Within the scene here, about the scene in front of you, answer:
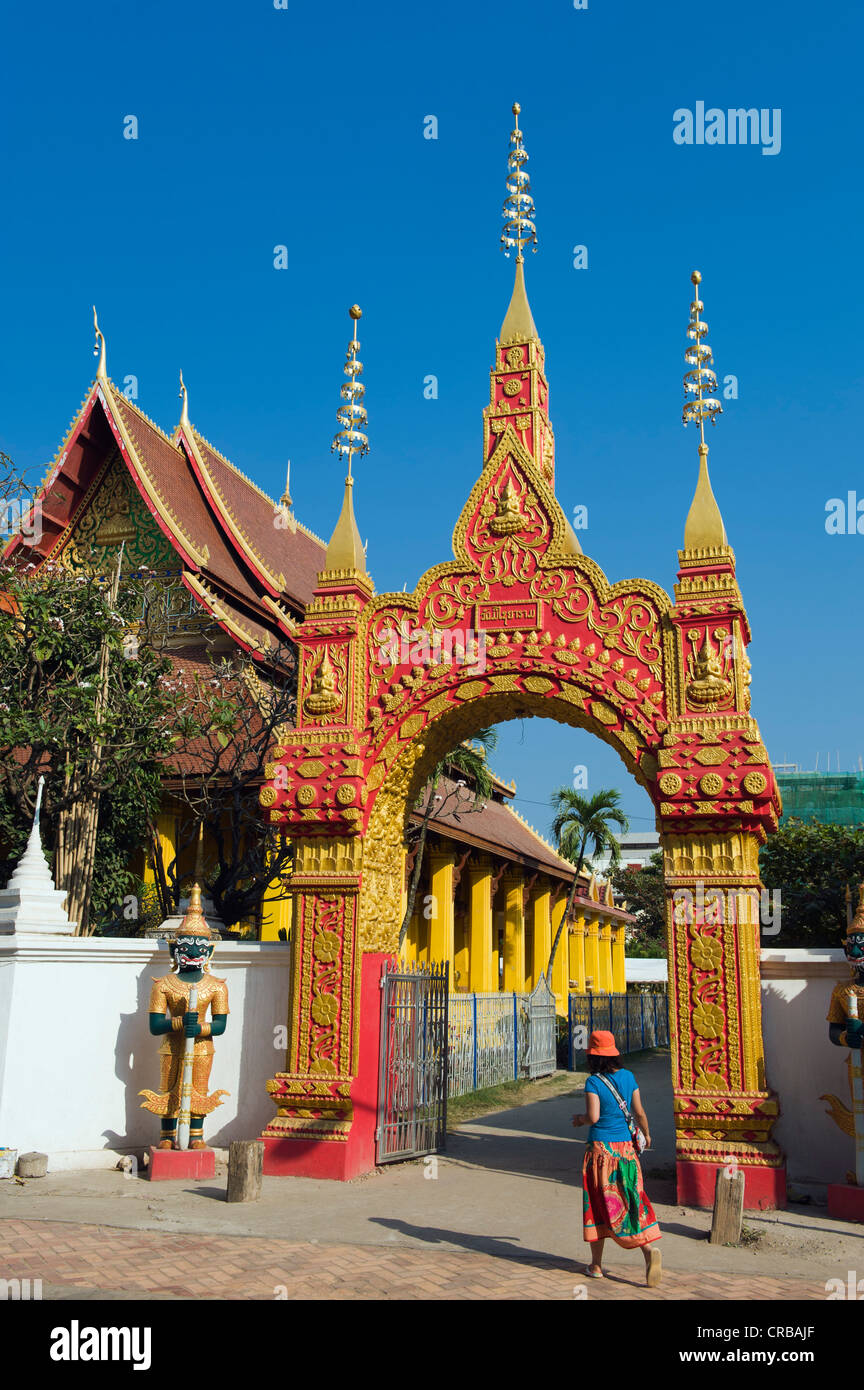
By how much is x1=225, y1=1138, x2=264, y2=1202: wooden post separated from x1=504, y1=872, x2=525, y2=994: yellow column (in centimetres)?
1675

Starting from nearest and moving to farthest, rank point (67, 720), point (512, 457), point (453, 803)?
point (512, 457), point (67, 720), point (453, 803)

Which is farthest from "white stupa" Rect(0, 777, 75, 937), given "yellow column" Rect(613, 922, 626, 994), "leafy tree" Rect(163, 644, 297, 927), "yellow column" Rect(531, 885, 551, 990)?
"yellow column" Rect(613, 922, 626, 994)

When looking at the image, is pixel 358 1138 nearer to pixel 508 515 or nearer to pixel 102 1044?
pixel 102 1044

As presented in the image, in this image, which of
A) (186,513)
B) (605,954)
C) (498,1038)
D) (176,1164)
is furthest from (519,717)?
(605,954)

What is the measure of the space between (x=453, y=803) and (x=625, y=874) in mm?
34875

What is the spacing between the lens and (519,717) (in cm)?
1041

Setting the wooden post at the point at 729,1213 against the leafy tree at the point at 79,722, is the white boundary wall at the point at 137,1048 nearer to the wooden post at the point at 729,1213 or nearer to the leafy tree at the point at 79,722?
the wooden post at the point at 729,1213

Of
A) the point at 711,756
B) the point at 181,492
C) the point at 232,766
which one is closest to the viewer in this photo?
the point at 711,756

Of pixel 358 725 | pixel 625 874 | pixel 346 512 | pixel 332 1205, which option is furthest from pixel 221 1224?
pixel 625 874

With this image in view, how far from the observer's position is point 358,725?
10.2 meters

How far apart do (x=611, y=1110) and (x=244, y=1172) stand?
318 cm

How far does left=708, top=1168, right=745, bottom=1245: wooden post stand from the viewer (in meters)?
7.00

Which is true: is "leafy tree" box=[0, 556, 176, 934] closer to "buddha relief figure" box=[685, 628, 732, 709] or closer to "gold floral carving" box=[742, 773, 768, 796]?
"buddha relief figure" box=[685, 628, 732, 709]

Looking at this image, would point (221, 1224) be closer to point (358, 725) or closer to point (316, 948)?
point (316, 948)
